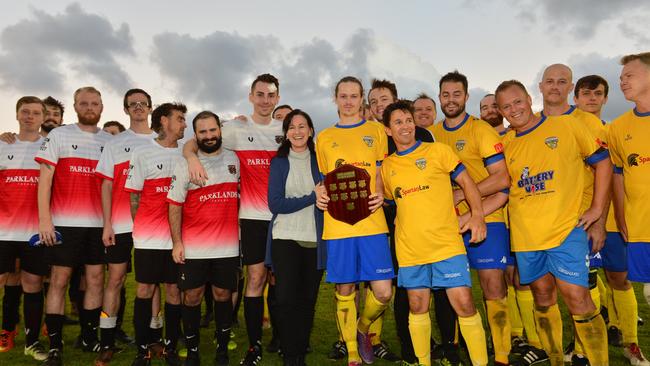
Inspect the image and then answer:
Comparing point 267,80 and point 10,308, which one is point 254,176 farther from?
point 10,308

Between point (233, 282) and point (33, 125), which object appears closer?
point (233, 282)

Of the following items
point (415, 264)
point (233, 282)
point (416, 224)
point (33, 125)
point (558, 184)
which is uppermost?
point (33, 125)

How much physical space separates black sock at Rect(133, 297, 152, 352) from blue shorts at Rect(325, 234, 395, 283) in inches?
87.0

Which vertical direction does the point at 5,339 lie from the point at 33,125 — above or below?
below

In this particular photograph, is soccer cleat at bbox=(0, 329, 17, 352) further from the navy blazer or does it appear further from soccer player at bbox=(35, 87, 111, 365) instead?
the navy blazer

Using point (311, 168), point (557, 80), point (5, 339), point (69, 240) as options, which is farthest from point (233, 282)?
point (557, 80)

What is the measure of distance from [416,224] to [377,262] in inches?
24.1

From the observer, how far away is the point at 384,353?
5.27 m

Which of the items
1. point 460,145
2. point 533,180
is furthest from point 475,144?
point 533,180

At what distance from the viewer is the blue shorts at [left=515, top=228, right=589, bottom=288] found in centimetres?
386

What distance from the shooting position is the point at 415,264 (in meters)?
3.99

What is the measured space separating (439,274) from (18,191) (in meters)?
5.45

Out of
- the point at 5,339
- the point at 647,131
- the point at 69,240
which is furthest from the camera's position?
the point at 5,339

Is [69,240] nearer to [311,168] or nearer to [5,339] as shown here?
[5,339]
